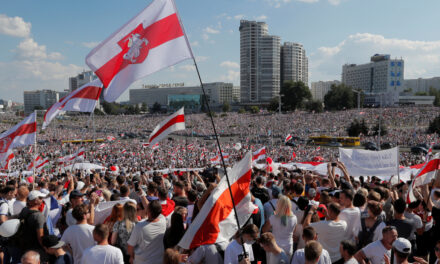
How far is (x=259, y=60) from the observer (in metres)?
142

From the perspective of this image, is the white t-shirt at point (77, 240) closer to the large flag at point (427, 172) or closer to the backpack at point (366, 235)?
the backpack at point (366, 235)

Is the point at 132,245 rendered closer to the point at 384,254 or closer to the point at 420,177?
the point at 384,254

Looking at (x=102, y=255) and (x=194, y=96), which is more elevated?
(x=194, y=96)

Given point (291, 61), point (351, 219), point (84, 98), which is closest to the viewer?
point (351, 219)

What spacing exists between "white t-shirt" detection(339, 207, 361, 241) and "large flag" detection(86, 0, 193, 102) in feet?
9.10

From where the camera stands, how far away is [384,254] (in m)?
3.55

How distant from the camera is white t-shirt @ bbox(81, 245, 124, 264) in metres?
3.37

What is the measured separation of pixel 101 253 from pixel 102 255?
22mm

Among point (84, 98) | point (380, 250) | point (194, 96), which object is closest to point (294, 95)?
point (194, 96)

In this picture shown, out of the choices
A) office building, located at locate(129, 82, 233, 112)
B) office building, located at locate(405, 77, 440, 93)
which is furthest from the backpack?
office building, located at locate(405, 77, 440, 93)

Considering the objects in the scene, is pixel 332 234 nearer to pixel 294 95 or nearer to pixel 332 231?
pixel 332 231

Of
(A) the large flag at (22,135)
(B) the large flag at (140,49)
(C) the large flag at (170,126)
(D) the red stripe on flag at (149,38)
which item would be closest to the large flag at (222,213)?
(B) the large flag at (140,49)

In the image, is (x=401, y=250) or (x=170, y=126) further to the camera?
(x=170, y=126)

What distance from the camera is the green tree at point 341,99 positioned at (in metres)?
89.5
